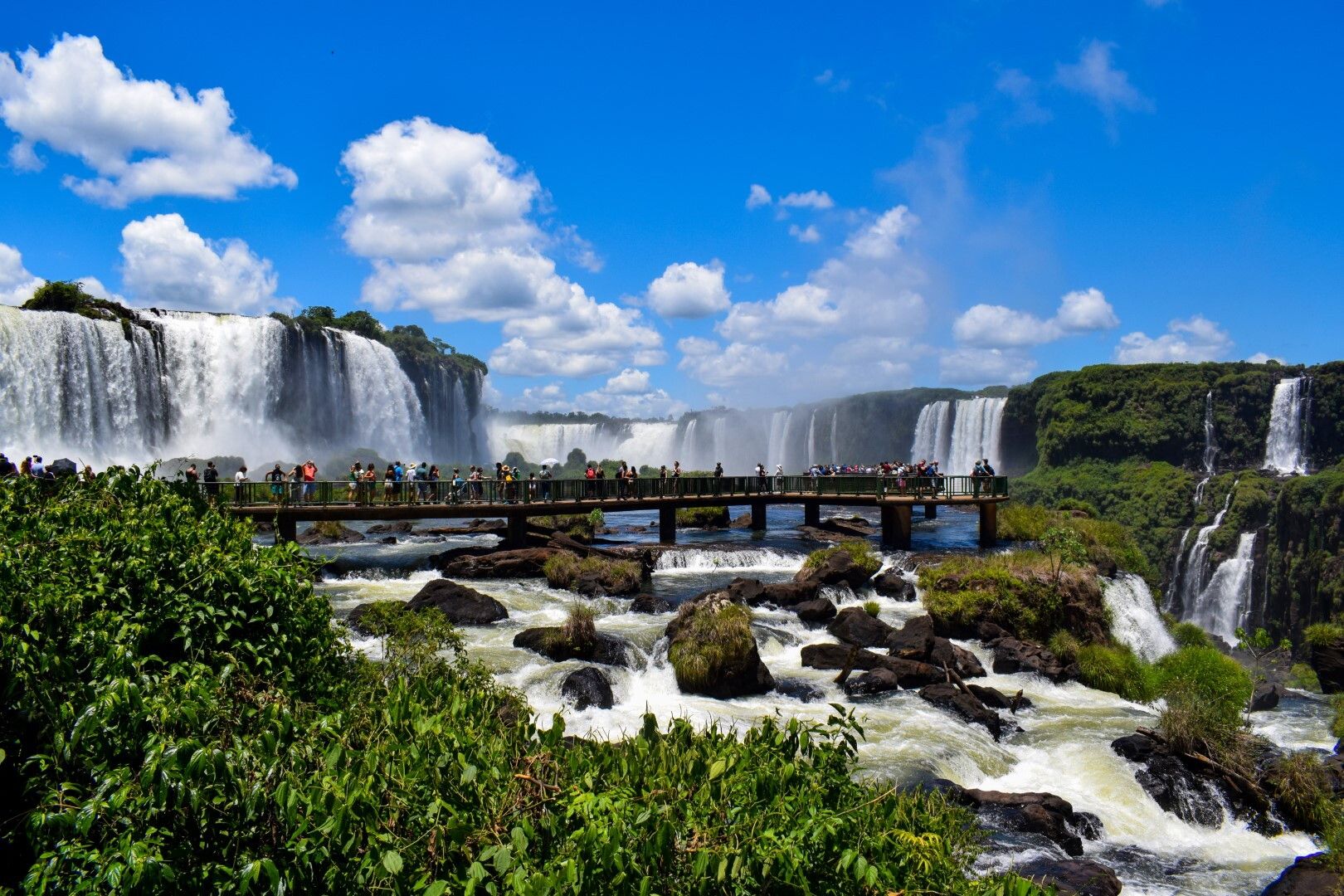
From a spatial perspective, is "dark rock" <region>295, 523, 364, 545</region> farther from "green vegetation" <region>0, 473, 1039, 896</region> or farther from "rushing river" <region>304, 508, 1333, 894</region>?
"green vegetation" <region>0, 473, 1039, 896</region>

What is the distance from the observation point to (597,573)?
74.2 feet

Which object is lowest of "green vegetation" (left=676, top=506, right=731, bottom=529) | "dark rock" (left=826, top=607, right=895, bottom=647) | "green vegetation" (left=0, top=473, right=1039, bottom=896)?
"dark rock" (left=826, top=607, right=895, bottom=647)

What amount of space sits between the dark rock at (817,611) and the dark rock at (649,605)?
305 centimetres

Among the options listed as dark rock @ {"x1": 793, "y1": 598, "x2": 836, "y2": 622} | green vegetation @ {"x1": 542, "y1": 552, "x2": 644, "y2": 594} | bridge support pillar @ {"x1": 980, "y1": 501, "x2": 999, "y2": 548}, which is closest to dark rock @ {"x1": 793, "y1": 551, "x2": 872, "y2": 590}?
dark rock @ {"x1": 793, "y1": 598, "x2": 836, "y2": 622}

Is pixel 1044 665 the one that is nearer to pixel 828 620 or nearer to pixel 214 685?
pixel 828 620

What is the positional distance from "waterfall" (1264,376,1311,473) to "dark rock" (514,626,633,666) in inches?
2142

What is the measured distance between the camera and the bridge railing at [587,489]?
83.1ft

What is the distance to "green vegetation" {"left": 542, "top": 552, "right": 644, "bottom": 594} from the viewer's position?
2209 centimetres

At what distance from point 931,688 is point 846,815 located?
1154 cm

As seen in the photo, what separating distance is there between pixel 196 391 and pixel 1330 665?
47428mm

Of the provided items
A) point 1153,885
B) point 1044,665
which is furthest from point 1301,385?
point 1153,885

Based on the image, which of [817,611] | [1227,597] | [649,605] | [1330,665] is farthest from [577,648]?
[1227,597]

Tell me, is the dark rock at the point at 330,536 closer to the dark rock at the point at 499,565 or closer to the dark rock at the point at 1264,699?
the dark rock at the point at 499,565

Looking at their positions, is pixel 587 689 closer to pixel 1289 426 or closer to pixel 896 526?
pixel 896 526
